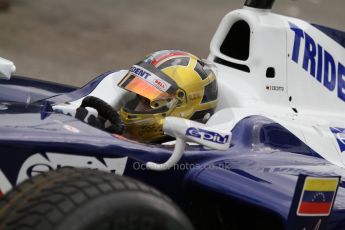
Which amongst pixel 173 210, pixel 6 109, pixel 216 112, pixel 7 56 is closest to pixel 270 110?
pixel 216 112

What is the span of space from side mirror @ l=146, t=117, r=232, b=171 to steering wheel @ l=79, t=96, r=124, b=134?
0.52 meters

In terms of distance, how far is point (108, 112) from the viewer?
3.67 m

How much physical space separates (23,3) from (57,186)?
24.0ft

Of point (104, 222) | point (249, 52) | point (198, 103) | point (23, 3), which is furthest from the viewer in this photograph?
point (23, 3)

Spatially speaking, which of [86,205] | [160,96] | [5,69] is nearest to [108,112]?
[160,96]

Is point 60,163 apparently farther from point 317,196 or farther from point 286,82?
point 286,82

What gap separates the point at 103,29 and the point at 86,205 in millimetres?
7022

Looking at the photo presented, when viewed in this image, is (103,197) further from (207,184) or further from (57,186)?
(207,184)

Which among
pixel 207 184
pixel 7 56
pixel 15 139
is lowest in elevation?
pixel 7 56

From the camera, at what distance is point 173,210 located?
2518 mm

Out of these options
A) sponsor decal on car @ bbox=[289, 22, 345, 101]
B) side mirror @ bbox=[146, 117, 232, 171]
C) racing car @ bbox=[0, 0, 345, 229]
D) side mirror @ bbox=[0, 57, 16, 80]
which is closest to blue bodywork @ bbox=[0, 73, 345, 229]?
racing car @ bbox=[0, 0, 345, 229]

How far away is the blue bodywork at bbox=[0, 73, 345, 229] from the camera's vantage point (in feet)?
9.64

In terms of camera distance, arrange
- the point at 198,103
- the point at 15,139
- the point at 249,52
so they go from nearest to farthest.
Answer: the point at 15,139 < the point at 198,103 < the point at 249,52

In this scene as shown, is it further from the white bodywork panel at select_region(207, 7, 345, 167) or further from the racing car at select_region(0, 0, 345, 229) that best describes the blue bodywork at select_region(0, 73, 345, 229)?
the white bodywork panel at select_region(207, 7, 345, 167)
